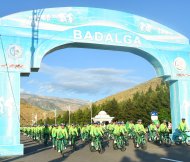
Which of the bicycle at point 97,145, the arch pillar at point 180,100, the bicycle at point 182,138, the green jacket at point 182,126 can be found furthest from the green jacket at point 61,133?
the arch pillar at point 180,100

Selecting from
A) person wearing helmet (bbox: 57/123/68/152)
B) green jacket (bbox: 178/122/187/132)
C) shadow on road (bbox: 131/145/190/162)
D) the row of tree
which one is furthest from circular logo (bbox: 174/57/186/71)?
the row of tree

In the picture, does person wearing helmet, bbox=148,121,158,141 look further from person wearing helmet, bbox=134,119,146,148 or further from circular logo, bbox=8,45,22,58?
circular logo, bbox=8,45,22,58

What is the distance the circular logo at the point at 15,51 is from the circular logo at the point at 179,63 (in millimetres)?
9674

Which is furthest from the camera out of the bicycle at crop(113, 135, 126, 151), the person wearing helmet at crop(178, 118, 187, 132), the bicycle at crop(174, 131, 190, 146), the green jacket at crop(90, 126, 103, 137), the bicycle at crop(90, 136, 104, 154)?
the bicycle at crop(174, 131, 190, 146)

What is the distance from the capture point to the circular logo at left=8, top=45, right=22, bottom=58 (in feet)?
65.0

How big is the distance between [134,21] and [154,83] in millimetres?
158785

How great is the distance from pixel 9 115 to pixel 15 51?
3371 mm

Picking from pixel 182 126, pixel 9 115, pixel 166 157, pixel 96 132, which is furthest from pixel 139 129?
pixel 9 115

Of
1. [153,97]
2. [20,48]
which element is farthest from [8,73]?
[153,97]

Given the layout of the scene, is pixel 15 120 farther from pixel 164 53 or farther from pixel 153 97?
pixel 153 97

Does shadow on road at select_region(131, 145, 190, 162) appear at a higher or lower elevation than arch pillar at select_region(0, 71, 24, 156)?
lower

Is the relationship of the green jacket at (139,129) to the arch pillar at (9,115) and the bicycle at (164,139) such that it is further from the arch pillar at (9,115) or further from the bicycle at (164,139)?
the arch pillar at (9,115)

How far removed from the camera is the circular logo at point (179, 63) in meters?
23.5

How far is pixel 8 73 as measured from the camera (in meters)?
19.6
